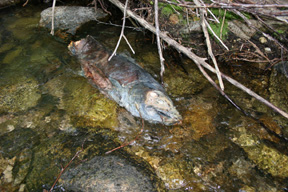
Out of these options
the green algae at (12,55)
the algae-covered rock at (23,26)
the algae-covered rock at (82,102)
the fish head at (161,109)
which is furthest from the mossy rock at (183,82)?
the algae-covered rock at (23,26)

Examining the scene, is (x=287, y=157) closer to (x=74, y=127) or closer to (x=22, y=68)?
(x=74, y=127)

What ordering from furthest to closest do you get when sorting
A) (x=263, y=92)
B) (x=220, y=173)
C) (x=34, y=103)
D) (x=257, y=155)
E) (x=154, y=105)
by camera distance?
(x=263, y=92) → (x=34, y=103) → (x=154, y=105) → (x=257, y=155) → (x=220, y=173)

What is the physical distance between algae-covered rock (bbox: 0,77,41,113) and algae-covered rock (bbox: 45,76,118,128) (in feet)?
0.95

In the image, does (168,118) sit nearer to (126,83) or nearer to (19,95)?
(126,83)

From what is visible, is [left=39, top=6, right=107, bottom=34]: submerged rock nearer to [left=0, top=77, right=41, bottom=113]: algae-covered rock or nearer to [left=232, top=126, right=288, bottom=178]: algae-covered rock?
[left=0, top=77, right=41, bottom=113]: algae-covered rock

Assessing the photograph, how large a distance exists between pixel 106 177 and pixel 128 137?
819 millimetres

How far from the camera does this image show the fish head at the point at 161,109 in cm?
331

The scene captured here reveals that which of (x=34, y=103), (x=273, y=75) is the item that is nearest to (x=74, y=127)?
(x=34, y=103)

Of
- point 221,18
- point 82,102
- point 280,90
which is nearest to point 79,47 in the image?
point 82,102

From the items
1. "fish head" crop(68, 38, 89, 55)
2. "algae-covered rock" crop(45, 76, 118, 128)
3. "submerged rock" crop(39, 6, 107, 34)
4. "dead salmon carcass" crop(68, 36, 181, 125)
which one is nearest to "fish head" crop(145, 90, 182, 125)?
"dead salmon carcass" crop(68, 36, 181, 125)

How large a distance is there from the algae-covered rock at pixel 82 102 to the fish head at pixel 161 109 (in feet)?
2.18

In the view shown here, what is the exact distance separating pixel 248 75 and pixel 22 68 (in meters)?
4.93

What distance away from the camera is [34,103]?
382 centimetres

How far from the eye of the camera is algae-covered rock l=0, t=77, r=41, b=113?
12.2ft
